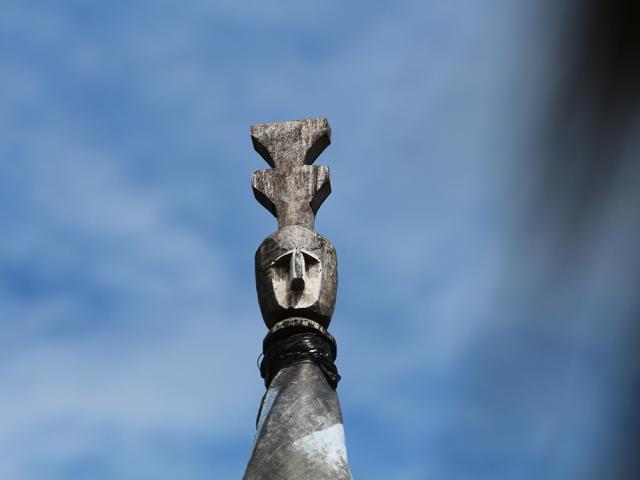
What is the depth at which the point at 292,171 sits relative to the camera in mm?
4625

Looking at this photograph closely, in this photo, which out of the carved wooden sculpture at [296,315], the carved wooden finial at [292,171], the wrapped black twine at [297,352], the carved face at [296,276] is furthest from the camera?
the carved wooden finial at [292,171]

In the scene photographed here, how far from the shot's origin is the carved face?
404 cm

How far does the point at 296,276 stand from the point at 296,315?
0.16 metres

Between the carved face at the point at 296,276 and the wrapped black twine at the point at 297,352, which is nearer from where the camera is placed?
the wrapped black twine at the point at 297,352

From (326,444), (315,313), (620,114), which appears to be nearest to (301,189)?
(315,313)

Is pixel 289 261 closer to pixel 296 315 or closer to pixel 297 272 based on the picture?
pixel 297 272

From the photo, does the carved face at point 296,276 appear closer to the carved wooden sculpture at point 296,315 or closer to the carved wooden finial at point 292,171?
the carved wooden sculpture at point 296,315

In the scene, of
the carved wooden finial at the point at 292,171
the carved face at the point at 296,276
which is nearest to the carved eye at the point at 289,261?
the carved face at the point at 296,276

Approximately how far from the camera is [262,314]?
13.6 ft

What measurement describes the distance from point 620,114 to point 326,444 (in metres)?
2.89

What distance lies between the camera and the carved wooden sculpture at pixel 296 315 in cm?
333

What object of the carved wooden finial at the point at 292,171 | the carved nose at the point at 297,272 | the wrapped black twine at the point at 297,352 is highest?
the carved wooden finial at the point at 292,171

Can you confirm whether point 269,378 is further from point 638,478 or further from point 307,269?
point 638,478

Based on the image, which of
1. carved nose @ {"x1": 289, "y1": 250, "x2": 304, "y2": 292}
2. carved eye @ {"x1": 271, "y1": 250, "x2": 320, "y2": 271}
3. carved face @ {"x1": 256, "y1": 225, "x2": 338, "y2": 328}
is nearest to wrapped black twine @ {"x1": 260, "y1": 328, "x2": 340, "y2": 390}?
carved face @ {"x1": 256, "y1": 225, "x2": 338, "y2": 328}
